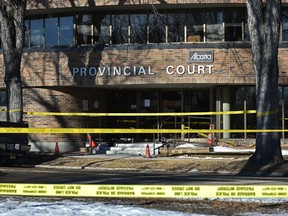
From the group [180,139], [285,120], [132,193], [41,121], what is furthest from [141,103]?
[132,193]

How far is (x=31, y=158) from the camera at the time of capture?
21.1 metres

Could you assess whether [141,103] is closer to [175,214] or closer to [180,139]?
[180,139]

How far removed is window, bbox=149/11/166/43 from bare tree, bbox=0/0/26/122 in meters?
6.54

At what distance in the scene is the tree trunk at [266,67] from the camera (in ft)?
53.2

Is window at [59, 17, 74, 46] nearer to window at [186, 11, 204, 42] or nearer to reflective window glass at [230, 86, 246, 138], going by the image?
window at [186, 11, 204, 42]

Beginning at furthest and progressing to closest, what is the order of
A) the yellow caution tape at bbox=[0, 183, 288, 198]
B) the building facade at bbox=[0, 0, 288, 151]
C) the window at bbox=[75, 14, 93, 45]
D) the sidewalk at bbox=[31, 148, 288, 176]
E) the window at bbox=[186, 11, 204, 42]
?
the window at bbox=[75, 14, 93, 45], the window at bbox=[186, 11, 204, 42], the building facade at bbox=[0, 0, 288, 151], the sidewalk at bbox=[31, 148, 288, 176], the yellow caution tape at bbox=[0, 183, 288, 198]

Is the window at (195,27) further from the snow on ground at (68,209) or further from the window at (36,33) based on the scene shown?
the snow on ground at (68,209)

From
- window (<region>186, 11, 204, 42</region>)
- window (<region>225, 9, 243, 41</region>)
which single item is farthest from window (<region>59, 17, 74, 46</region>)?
window (<region>225, 9, 243, 41</region>)

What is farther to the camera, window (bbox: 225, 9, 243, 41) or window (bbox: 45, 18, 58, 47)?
window (bbox: 45, 18, 58, 47)

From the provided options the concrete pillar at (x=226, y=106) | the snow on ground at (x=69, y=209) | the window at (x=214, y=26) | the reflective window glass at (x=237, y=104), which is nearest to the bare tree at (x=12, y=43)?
the window at (x=214, y=26)

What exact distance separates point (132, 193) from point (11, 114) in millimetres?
12658

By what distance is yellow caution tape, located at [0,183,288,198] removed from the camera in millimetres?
7953

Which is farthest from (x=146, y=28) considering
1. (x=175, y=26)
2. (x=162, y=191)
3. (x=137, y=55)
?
(x=162, y=191)

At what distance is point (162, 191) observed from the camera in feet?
26.8
